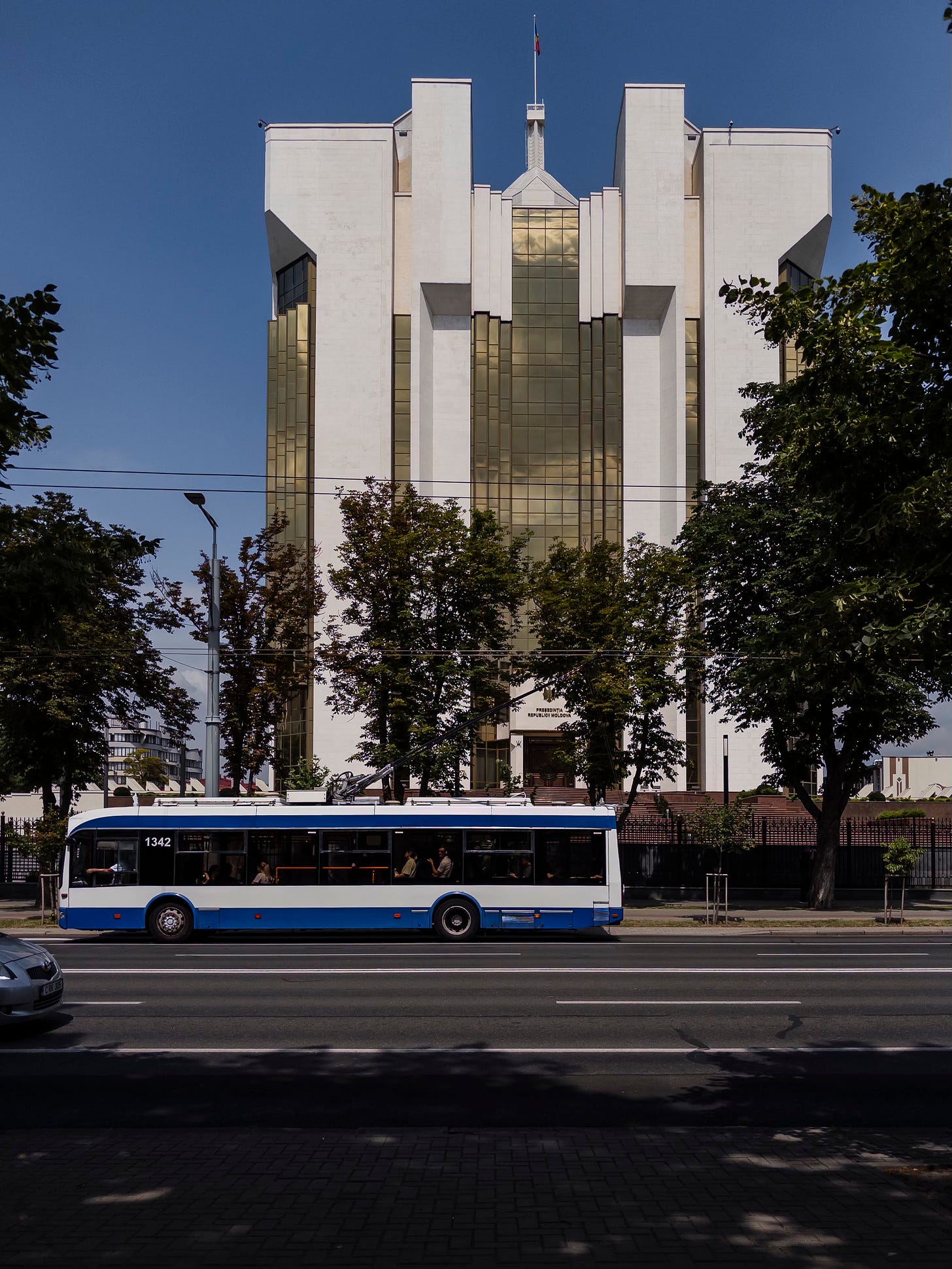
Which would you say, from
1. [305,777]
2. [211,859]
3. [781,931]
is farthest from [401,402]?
[211,859]

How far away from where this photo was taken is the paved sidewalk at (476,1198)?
5.62 meters

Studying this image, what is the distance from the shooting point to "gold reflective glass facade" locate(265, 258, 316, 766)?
5531cm

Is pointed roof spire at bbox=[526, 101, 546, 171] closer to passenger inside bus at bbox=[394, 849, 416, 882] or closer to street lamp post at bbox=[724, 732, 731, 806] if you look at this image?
street lamp post at bbox=[724, 732, 731, 806]

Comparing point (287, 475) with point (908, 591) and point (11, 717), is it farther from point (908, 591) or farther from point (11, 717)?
point (908, 591)

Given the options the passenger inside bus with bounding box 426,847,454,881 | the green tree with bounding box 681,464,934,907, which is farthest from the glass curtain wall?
the passenger inside bus with bounding box 426,847,454,881

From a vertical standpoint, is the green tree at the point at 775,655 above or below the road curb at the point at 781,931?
above

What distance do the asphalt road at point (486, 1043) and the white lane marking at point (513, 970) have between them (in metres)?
0.08

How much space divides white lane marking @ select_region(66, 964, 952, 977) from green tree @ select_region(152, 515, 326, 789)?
14372 millimetres

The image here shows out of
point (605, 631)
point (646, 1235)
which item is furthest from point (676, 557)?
point (646, 1235)

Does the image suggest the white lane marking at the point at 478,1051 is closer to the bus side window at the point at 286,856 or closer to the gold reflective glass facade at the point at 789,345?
the bus side window at the point at 286,856

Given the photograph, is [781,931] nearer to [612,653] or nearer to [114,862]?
[612,653]

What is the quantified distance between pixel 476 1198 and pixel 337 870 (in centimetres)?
1611

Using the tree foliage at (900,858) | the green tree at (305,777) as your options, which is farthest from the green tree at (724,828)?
the green tree at (305,777)

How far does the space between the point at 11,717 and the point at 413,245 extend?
3594cm
